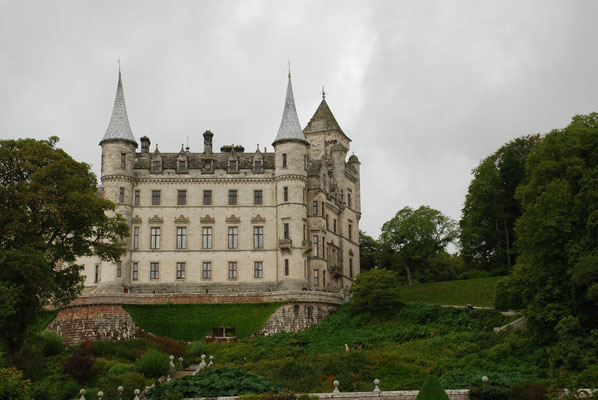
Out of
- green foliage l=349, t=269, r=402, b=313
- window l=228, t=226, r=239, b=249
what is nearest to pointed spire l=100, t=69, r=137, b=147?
window l=228, t=226, r=239, b=249

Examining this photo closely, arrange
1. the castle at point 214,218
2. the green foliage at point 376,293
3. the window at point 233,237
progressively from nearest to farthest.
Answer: the green foliage at point 376,293, the castle at point 214,218, the window at point 233,237

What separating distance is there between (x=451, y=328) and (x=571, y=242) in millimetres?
11707

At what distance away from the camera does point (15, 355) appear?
3816cm

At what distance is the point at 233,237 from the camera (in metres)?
60.7

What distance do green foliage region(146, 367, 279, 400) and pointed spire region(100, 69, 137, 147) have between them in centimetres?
2988

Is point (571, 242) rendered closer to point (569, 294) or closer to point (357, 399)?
point (569, 294)

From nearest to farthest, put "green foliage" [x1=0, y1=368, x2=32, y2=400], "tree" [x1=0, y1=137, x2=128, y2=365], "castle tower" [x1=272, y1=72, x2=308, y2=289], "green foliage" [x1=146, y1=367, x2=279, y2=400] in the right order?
"green foliage" [x1=0, y1=368, x2=32, y2=400] → "green foliage" [x1=146, y1=367, x2=279, y2=400] → "tree" [x1=0, y1=137, x2=128, y2=365] → "castle tower" [x1=272, y1=72, x2=308, y2=289]

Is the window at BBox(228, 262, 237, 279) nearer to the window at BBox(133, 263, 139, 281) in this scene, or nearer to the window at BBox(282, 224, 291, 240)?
the window at BBox(282, 224, 291, 240)

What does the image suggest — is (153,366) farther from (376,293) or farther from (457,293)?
(457,293)

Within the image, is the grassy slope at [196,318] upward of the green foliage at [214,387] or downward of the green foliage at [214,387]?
upward

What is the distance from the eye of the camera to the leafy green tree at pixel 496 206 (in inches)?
2559

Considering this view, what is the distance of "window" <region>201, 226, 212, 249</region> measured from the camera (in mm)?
60531

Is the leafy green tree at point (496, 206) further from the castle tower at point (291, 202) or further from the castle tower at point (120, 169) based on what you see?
the castle tower at point (120, 169)

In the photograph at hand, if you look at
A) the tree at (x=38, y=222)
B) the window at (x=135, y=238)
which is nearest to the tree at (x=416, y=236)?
the window at (x=135, y=238)
